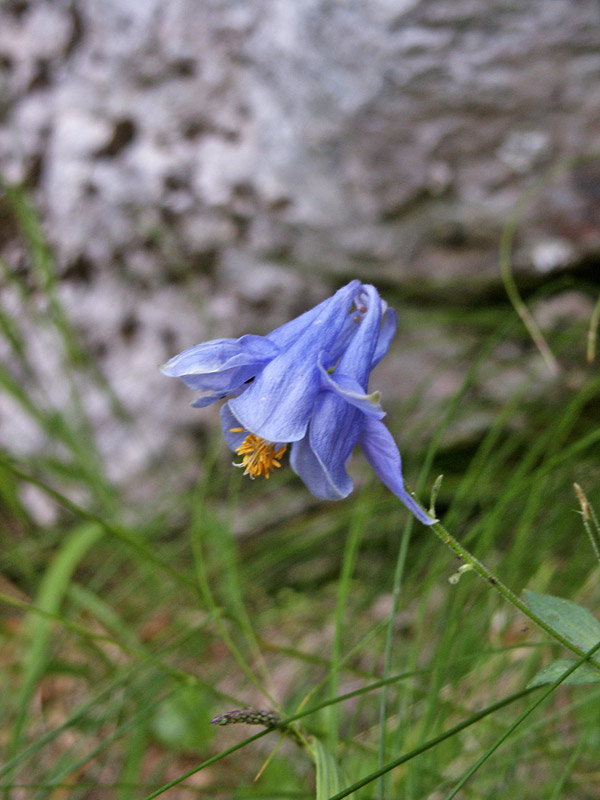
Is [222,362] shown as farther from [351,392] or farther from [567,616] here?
[567,616]

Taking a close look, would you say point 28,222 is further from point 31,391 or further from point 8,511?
point 8,511

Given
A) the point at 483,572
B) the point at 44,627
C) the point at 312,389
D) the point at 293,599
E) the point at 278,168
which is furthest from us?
the point at 293,599

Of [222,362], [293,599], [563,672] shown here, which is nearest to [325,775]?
[563,672]

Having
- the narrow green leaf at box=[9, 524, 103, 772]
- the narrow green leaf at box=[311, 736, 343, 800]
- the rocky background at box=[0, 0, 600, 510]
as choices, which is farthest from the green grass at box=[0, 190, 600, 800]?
the narrow green leaf at box=[311, 736, 343, 800]

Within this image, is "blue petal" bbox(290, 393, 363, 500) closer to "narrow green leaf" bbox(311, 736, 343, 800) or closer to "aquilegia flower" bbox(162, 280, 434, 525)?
"aquilegia flower" bbox(162, 280, 434, 525)

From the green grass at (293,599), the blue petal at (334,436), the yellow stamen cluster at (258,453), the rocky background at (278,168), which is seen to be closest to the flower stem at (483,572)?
the blue petal at (334,436)

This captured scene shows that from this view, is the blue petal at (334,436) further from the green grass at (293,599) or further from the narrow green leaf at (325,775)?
the green grass at (293,599)

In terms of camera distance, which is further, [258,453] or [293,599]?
[293,599]
